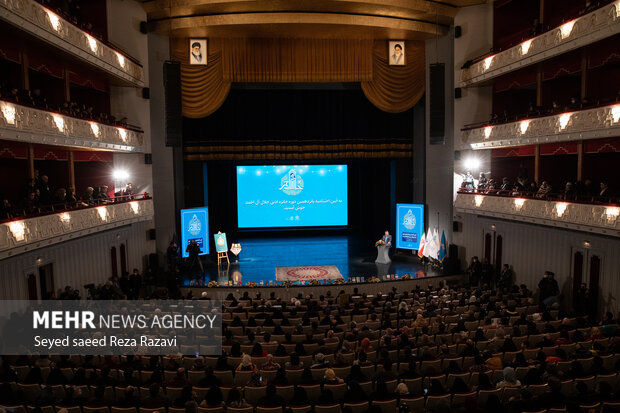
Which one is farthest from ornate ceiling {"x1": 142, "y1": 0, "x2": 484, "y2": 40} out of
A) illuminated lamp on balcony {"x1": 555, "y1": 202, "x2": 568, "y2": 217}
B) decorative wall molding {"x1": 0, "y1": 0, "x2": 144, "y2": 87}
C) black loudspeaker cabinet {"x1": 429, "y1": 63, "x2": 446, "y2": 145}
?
illuminated lamp on balcony {"x1": 555, "y1": 202, "x2": 568, "y2": 217}

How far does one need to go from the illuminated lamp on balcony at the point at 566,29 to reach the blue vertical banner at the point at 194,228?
53.8 feet

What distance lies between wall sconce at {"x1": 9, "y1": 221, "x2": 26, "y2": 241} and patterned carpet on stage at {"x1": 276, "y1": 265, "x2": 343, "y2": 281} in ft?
32.9

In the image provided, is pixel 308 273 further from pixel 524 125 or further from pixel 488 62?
pixel 488 62

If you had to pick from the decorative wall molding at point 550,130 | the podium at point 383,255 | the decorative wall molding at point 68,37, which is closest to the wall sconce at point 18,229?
the decorative wall molding at point 68,37

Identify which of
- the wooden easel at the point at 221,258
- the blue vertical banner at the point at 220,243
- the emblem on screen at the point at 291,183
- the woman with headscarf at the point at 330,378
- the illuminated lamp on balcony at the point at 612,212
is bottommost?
the wooden easel at the point at 221,258

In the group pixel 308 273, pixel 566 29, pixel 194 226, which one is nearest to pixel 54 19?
pixel 194 226

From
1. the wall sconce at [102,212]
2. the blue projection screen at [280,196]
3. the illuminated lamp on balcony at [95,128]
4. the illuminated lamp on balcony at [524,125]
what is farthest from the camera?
the blue projection screen at [280,196]

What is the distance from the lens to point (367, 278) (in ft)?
66.6

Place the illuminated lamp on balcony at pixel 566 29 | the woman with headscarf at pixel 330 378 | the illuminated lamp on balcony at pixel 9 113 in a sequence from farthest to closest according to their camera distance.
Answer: the illuminated lamp on balcony at pixel 566 29, the illuminated lamp on balcony at pixel 9 113, the woman with headscarf at pixel 330 378

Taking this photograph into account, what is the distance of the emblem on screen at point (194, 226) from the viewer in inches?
878

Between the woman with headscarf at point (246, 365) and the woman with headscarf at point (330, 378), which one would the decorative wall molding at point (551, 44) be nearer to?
the woman with headscarf at point (330, 378)

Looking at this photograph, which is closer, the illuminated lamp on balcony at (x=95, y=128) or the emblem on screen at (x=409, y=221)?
the illuminated lamp on balcony at (x=95, y=128)

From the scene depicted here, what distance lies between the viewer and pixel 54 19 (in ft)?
48.1

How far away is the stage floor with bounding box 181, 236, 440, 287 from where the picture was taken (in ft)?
69.1
